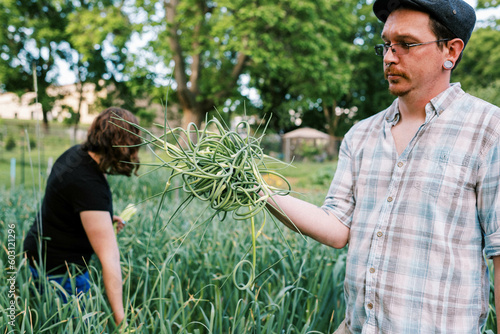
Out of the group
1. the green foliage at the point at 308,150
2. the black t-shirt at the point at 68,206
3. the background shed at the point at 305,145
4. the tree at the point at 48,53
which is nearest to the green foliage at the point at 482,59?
the background shed at the point at 305,145

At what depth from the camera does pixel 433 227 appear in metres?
1.03

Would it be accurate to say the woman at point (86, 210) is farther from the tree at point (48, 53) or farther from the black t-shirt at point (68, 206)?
the tree at point (48, 53)

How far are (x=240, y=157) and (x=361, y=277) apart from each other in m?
0.52

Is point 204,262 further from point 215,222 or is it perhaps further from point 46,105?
point 46,105

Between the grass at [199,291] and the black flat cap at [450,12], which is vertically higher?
the black flat cap at [450,12]

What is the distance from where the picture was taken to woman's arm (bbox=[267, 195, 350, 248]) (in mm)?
1165

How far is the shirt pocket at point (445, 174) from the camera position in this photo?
39.7 inches

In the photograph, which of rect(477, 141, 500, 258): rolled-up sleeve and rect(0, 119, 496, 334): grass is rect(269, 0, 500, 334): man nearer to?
rect(477, 141, 500, 258): rolled-up sleeve

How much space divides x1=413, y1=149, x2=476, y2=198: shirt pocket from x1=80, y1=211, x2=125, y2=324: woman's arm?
1.24 metres

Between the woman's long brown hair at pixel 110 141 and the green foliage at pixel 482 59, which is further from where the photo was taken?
the green foliage at pixel 482 59

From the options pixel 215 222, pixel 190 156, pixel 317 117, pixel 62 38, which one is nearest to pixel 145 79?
pixel 62 38

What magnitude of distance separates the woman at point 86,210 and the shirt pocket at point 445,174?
1163mm

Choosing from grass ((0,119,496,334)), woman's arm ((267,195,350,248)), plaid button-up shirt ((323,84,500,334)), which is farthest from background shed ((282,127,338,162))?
plaid button-up shirt ((323,84,500,334))

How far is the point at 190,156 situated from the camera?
1001 mm
